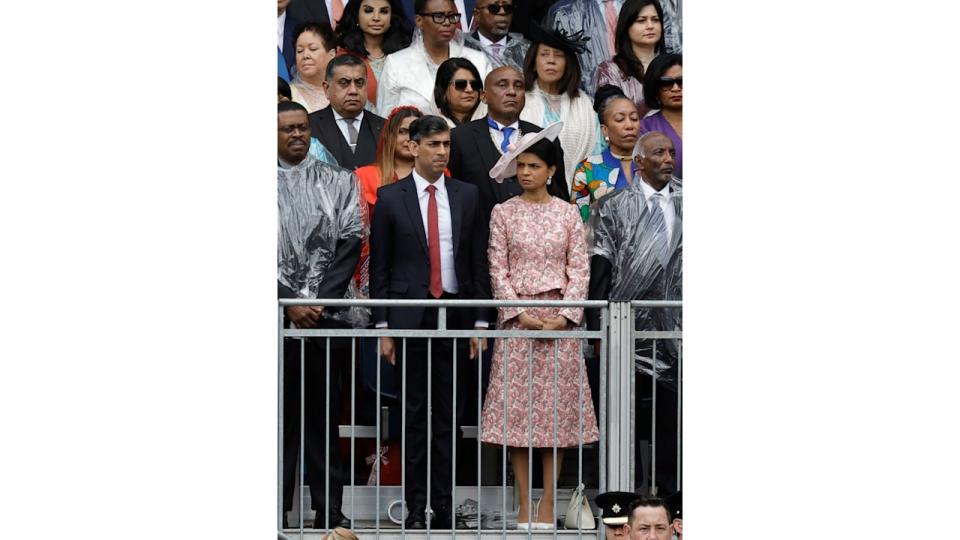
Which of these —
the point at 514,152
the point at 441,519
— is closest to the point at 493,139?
the point at 514,152

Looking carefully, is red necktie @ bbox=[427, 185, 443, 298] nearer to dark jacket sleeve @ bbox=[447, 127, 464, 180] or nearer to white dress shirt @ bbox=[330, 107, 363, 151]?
dark jacket sleeve @ bbox=[447, 127, 464, 180]

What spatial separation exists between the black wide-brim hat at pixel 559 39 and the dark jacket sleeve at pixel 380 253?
1.33 m

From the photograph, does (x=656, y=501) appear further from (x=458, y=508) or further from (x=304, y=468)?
(x=304, y=468)

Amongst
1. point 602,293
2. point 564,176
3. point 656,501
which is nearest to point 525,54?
point 564,176

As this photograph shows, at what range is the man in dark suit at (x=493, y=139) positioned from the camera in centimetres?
935

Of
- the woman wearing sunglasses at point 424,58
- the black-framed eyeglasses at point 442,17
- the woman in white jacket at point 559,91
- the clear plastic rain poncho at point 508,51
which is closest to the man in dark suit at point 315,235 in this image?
the woman wearing sunglasses at point 424,58

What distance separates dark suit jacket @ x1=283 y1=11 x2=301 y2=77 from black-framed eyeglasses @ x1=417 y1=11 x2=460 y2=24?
0.69 meters

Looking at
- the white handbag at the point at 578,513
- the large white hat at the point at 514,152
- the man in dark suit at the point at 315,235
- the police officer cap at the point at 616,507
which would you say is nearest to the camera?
the police officer cap at the point at 616,507

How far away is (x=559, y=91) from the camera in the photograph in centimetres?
959

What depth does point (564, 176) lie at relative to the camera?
9.48 metres

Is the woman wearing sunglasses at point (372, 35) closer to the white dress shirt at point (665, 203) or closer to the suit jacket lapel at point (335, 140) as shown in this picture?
the suit jacket lapel at point (335, 140)

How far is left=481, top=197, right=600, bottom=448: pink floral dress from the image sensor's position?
8773mm

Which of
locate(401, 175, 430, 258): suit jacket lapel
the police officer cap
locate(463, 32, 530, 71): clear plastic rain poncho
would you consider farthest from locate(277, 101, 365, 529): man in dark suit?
the police officer cap

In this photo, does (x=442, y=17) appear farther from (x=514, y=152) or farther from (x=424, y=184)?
(x=424, y=184)
